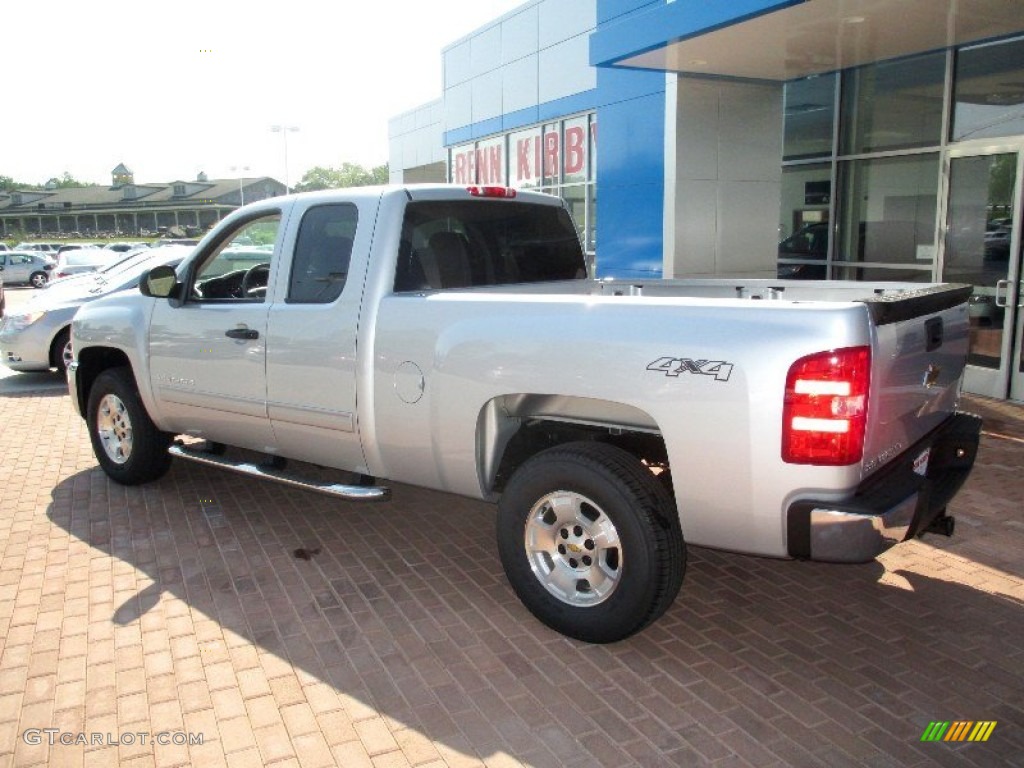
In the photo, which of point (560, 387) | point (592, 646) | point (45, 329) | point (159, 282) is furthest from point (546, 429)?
point (45, 329)

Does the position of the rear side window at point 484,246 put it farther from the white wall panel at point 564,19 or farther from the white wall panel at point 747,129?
the white wall panel at point 564,19

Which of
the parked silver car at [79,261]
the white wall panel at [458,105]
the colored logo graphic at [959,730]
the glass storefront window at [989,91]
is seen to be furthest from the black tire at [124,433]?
the parked silver car at [79,261]

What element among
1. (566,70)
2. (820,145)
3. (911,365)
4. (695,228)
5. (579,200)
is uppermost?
(566,70)

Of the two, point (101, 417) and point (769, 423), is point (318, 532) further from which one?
point (769, 423)

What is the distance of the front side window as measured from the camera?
540 centimetres

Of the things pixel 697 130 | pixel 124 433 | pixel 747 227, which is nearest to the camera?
pixel 124 433

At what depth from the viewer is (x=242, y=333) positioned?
200 inches

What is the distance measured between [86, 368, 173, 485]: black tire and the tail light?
4.60 meters

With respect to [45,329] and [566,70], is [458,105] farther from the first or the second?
[45,329]

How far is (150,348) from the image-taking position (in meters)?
5.80

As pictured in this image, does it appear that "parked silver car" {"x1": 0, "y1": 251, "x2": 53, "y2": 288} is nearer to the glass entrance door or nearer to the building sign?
the building sign

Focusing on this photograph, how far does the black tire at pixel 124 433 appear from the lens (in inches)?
238

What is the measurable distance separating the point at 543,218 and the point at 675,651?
2.82m

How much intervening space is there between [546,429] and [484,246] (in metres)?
1.38
